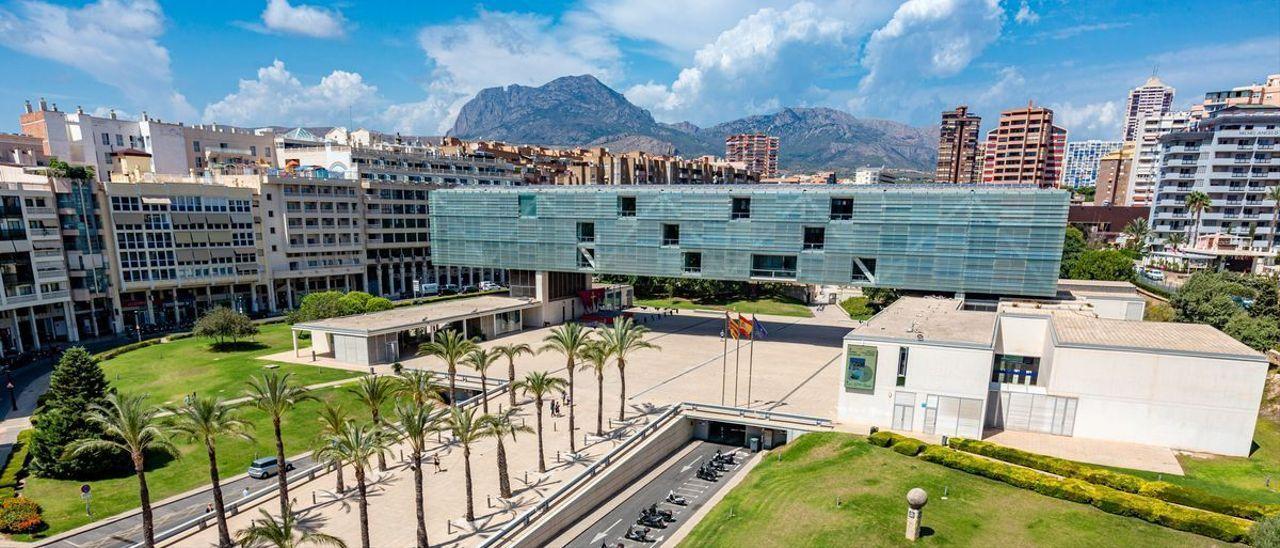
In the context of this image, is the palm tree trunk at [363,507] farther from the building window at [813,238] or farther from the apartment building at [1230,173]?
the apartment building at [1230,173]

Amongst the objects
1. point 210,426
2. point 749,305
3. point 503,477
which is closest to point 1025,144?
point 749,305

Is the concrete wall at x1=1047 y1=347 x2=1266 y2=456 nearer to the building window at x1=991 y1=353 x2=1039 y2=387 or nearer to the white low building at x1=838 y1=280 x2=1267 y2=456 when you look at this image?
the white low building at x1=838 y1=280 x2=1267 y2=456

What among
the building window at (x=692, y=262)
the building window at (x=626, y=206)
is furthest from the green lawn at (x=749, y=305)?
the building window at (x=626, y=206)

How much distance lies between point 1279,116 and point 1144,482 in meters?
113

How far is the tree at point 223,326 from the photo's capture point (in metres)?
62.1

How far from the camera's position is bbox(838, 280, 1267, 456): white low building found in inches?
1414

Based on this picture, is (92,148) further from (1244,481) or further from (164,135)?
(1244,481)

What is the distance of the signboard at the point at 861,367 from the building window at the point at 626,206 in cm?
3423

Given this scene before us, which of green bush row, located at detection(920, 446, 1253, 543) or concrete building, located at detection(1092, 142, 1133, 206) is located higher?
concrete building, located at detection(1092, 142, 1133, 206)

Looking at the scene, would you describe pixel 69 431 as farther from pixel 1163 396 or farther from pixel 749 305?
pixel 749 305

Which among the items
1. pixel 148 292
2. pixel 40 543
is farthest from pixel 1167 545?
pixel 148 292

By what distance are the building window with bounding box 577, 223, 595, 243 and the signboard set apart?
3780cm

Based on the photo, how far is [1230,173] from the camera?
4097 inches

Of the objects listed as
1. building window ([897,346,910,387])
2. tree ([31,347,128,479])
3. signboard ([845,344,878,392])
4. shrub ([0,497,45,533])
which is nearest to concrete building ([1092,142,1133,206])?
building window ([897,346,910,387])
